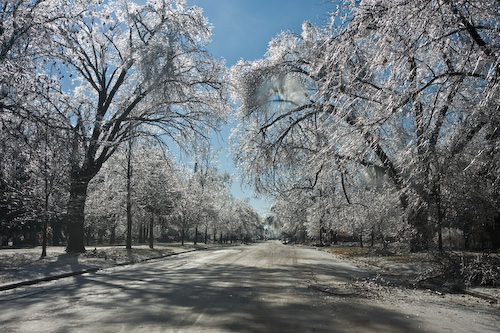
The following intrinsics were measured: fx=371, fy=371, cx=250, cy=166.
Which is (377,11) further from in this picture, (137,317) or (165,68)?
(165,68)

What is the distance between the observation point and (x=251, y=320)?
5.74 metres

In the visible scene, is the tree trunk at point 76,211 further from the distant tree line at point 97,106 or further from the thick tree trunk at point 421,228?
the thick tree trunk at point 421,228

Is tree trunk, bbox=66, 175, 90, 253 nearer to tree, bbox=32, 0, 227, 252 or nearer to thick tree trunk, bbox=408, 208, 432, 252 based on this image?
tree, bbox=32, 0, 227, 252

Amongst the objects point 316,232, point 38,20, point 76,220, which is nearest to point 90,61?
point 76,220

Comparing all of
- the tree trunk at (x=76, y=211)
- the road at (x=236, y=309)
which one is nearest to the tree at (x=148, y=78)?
the tree trunk at (x=76, y=211)

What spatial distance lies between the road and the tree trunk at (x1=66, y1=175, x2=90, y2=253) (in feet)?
35.1

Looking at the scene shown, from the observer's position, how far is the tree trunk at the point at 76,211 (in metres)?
20.0

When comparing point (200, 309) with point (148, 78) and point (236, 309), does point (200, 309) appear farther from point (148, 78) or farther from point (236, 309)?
point (148, 78)

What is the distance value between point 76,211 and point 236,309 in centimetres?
1648

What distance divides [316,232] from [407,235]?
36.9 m

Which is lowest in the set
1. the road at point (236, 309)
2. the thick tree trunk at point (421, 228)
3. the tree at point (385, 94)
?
the road at point (236, 309)

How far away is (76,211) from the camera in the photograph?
20203 millimetres

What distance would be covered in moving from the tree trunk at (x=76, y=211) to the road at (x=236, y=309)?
1071 centimetres

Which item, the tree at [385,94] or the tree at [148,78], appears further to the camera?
the tree at [148,78]
